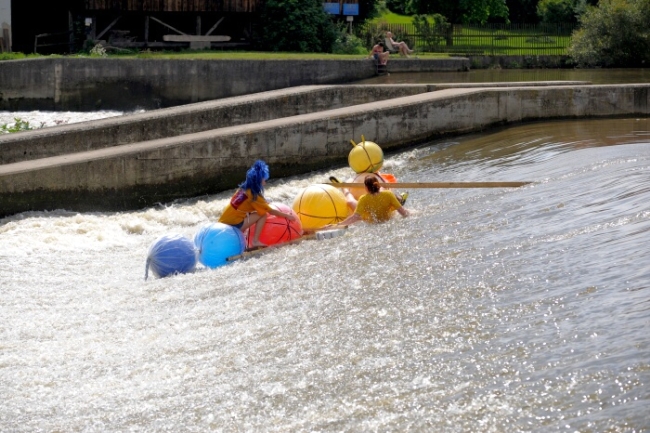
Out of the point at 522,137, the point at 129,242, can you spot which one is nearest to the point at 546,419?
the point at 129,242

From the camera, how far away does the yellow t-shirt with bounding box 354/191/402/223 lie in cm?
1280

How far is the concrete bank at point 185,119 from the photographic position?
18359 mm

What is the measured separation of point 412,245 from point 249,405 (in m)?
4.24

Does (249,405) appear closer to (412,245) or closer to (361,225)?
(412,245)

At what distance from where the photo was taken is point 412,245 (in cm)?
1108

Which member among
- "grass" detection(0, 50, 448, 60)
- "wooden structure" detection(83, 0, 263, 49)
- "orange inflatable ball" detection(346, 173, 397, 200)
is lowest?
"orange inflatable ball" detection(346, 173, 397, 200)

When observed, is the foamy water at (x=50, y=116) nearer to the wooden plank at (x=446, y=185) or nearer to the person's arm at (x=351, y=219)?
the wooden plank at (x=446, y=185)

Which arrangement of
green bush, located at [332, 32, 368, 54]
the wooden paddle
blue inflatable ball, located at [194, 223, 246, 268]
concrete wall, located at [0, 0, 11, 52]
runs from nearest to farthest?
blue inflatable ball, located at [194, 223, 246, 268] < the wooden paddle < concrete wall, located at [0, 0, 11, 52] < green bush, located at [332, 32, 368, 54]

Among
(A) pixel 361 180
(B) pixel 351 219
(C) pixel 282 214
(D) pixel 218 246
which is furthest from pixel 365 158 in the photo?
(D) pixel 218 246

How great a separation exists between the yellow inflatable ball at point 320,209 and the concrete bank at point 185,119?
6.84 meters

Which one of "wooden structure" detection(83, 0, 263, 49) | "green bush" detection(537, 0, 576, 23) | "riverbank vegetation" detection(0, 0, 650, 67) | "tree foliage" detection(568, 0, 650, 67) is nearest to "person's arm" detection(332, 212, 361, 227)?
"riverbank vegetation" detection(0, 0, 650, 67)

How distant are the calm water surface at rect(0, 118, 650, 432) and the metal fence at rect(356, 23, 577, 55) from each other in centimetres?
3184

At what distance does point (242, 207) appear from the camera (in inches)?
502

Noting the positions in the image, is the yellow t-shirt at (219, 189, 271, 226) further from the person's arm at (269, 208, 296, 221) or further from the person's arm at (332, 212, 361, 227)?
the person's arm at (332, 212, 361, 227)
